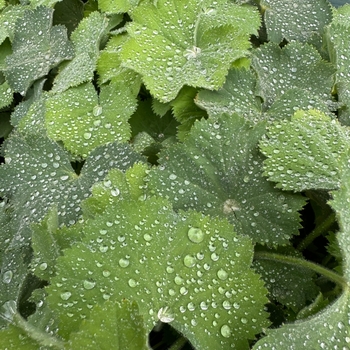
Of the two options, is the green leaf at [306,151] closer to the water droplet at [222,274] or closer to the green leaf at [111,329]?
the water droplet at [222,274]

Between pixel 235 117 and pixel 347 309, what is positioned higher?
pixel 235 117

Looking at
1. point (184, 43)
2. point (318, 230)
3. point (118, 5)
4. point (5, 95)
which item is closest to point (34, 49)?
point (5, 95)

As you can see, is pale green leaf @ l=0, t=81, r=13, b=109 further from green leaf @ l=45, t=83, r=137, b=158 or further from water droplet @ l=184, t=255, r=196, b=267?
water droplet @ l=184, t=255, r=196, b=267

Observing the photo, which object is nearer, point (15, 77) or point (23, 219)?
point (23, 219)

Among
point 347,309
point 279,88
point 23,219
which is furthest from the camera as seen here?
point 279,88

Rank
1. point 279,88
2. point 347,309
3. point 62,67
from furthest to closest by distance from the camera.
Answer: point 62,67, point 279,88, point 347,309

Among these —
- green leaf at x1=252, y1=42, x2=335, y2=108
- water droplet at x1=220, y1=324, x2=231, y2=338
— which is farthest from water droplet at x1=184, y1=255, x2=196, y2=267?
green leaf at x1=252, y1=42, x2=335, y2=108

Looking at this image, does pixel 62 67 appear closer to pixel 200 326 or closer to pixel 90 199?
pixel 90 199

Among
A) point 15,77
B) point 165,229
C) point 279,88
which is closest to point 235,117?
point 279,88
